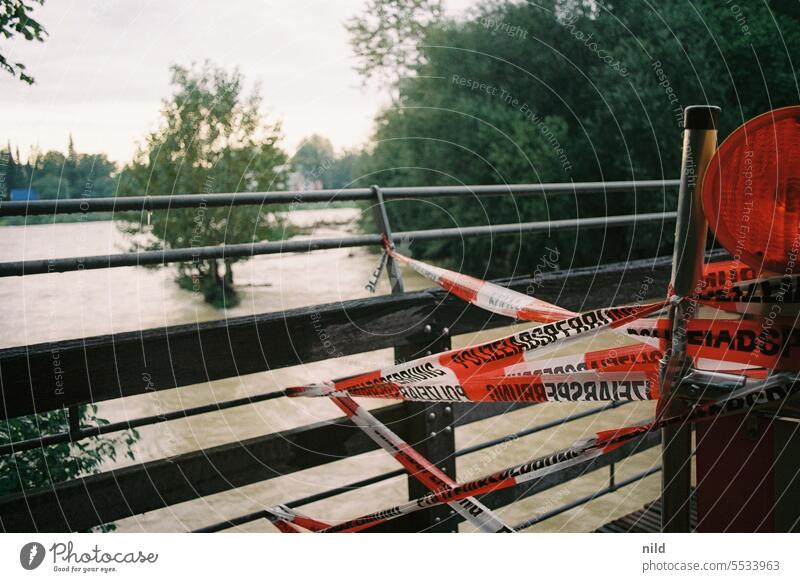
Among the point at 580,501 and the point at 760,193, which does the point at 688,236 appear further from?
the point at 580,501

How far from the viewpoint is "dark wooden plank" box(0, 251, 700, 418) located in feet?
3.77

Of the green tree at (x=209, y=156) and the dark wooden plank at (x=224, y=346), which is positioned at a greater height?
the green tree at (x=209, y=156)

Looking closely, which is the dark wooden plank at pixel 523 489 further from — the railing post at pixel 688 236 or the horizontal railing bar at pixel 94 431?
the railing post at pixel 688 236

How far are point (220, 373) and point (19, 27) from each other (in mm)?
826

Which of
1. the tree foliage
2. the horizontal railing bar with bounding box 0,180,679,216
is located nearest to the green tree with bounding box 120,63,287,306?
the tree foliage

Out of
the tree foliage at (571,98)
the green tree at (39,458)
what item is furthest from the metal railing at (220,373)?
the tree foliage at (571,98)

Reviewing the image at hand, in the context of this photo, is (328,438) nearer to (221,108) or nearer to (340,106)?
(340,106)

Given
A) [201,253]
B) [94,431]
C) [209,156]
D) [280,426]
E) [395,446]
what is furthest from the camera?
[280,426]

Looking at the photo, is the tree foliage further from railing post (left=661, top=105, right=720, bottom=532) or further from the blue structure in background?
railing post (left=661, top=105, right=720, bottom=532)

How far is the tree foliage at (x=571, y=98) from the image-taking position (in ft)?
20.9

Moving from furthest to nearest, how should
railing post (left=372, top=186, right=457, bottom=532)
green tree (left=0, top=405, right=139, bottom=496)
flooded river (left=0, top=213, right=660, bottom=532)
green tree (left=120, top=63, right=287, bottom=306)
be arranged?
1. green tree (left=120, top=63, right=287, bottom=306)
2. flooded river (left=0, top=213, right=660, bottom=532)
3. green tree (left=0, top=405, right=139, bottom=496)
4. railing post (left=372, top=186, right=457, bottom=532)

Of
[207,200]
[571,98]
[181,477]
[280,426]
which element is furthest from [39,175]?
[571,98]

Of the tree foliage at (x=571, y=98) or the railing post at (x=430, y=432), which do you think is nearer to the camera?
the railing post at (x=430, y=432)

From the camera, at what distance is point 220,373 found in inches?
52.3
